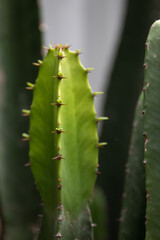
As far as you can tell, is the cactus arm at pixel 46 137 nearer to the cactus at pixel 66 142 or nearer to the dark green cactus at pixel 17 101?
the cactus at pixel 66 142

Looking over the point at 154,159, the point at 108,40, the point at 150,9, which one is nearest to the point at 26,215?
the point at 154,159

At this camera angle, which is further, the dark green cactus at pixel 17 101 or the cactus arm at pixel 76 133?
the dark green cactus at pixel 17 101

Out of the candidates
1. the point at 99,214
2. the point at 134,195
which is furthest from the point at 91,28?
the point at 134,195

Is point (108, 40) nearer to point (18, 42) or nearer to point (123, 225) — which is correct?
point (18, 42)

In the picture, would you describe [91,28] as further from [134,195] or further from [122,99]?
[134,195]

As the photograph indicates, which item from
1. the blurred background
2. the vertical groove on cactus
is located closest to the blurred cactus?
the blurred background

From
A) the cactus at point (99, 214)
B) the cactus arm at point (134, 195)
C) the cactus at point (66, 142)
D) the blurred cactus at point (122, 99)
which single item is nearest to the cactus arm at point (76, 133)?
the cactus at point (66, 142)
